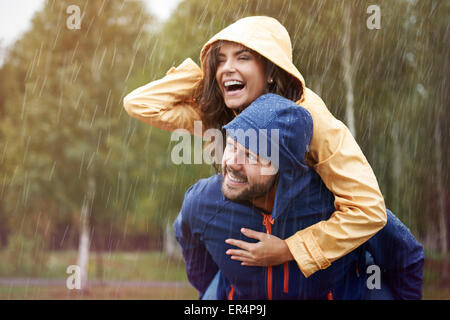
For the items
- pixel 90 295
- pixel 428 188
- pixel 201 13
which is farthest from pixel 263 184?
pixel 90 295

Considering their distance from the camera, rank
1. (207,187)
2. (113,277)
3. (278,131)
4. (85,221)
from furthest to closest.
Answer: (113,277), (85,221), (207,187), (278,131)

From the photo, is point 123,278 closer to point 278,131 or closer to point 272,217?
point 272,217

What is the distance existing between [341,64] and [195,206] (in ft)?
20.3

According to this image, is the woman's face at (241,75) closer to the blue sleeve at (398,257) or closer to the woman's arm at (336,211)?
the woman's arm at (336,211)

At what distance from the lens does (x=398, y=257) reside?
108 inches

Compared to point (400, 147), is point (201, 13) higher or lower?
higher

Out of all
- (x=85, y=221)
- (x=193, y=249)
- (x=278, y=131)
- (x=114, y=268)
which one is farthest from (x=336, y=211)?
(x=114, y=268)

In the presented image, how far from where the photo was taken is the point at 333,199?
251cm

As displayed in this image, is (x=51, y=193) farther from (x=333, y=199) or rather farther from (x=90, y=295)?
(x=333, y=199)

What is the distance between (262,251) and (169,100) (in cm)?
98

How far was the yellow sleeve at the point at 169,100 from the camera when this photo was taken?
264 centimetres

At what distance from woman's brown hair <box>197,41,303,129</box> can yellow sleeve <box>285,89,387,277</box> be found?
19 cm

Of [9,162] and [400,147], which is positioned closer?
[400,147]

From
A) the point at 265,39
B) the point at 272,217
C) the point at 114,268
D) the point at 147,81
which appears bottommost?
the point at 272,217
